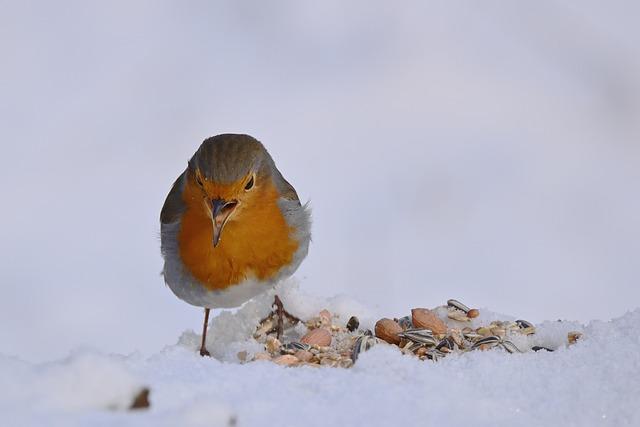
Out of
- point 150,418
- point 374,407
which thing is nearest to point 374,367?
point 374,407

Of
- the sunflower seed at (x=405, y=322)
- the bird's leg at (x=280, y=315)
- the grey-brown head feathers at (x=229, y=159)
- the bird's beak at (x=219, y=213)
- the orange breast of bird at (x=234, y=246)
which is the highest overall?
the grey-brown head feathers at (x=229, y=159)

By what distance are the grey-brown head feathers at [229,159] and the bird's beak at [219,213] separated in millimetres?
74

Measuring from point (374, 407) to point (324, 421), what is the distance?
147 mm

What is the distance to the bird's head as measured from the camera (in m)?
3.25

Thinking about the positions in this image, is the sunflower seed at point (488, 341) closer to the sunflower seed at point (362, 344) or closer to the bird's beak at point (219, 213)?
the sunflower seed at point (362, 344)

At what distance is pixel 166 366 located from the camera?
2.23 m

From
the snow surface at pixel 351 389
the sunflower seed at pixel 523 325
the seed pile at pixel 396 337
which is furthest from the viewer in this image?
the sunflower seed at pixel 523 325

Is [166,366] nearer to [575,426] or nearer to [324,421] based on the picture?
[324,421]

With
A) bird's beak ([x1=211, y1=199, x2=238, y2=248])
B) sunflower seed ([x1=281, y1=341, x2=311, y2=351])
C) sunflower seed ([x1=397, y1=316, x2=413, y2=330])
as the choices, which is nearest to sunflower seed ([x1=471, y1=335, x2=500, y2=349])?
sunflower seed ([x1=397, y1=316, x2=413, y2=330])

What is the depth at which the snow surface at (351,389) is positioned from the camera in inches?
72.1

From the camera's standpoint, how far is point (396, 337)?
125 inches

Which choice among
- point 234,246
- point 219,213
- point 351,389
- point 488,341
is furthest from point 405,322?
point 351,389

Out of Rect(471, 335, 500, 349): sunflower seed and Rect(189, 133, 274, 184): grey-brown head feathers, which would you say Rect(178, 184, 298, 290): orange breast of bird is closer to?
Rect(189, 133, 274, 184): grey-brown head feathers

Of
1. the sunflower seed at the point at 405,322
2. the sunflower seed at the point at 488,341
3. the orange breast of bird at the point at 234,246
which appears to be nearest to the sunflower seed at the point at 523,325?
the sunflower seed at the point at 488,341
